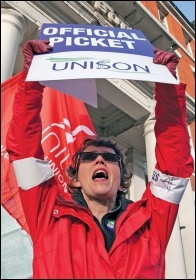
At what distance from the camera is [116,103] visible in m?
9.15

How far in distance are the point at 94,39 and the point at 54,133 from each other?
2515mm

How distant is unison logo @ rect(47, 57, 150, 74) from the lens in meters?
1.87

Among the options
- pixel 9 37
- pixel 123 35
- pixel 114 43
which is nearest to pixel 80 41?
pixel 114 43

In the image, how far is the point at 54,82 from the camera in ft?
6.37

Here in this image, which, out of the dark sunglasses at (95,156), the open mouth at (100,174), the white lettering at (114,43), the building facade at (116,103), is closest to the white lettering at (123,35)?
the white lettering at (114,43)

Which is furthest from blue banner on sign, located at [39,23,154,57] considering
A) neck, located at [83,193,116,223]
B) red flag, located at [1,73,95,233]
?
red flag, located at [1,73,95,233]

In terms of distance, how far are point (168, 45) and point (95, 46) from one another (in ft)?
29.0

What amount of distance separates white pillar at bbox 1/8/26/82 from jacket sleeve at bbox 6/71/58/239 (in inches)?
144

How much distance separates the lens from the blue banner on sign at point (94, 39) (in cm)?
213

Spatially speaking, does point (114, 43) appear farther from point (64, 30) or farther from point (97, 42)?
point (64, 30)

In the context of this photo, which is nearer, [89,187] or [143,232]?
[143,232]

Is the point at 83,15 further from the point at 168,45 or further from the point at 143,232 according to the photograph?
the point at 143,232

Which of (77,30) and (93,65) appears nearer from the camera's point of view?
(93,65)

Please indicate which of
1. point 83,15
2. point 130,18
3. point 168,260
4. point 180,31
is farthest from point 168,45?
→ point 180,31
